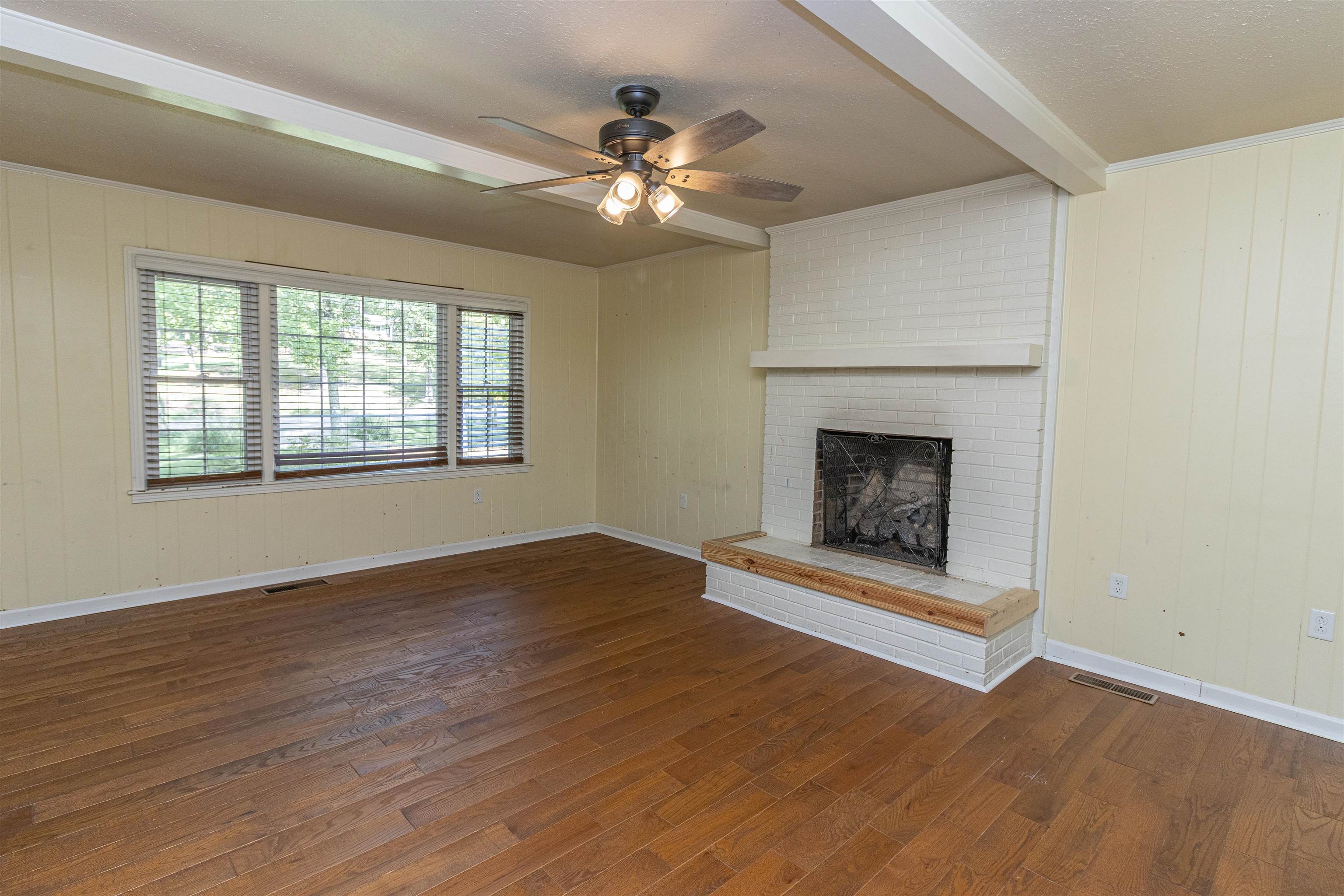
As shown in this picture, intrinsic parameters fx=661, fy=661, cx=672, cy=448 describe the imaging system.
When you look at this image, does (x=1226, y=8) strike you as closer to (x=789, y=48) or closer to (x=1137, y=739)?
(x=789, y=48)

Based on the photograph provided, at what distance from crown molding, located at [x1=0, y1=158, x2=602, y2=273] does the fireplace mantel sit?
91.4 inches

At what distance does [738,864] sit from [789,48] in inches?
99.1

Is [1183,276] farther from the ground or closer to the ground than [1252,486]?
farther from the ground

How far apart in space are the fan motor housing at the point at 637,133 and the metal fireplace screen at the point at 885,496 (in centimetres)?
228

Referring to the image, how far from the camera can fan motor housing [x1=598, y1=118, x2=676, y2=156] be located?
2385mm

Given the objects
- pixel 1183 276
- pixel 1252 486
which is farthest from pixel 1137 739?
pixel 1183 276

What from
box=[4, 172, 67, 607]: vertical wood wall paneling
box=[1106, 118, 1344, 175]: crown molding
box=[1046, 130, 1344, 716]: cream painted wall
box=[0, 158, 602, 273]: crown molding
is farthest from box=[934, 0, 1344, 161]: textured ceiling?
box=[4, 172, 67, 607]: vertical wood wall paneling

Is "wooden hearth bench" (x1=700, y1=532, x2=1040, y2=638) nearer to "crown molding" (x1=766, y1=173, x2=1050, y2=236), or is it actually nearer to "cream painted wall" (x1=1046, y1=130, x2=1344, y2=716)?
"cream painted wall" (x1=1046, y1=130, x2=1344, y2=716)

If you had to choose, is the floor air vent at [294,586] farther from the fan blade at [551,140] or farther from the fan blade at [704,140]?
the fan blade at [704,140]

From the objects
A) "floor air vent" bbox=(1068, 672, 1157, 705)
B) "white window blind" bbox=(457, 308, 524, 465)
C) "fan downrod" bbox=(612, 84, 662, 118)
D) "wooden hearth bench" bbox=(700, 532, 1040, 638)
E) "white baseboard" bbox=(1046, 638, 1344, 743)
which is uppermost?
"fan downrod" bbox=(612, 84, 662, 118)

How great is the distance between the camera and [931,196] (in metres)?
3.69

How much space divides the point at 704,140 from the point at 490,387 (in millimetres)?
3710

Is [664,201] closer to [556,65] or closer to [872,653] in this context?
[556,65]

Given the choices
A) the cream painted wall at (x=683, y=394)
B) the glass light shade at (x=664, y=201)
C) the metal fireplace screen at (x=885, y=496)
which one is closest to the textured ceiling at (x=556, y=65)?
the glass light shade at (x=664, y=201)
